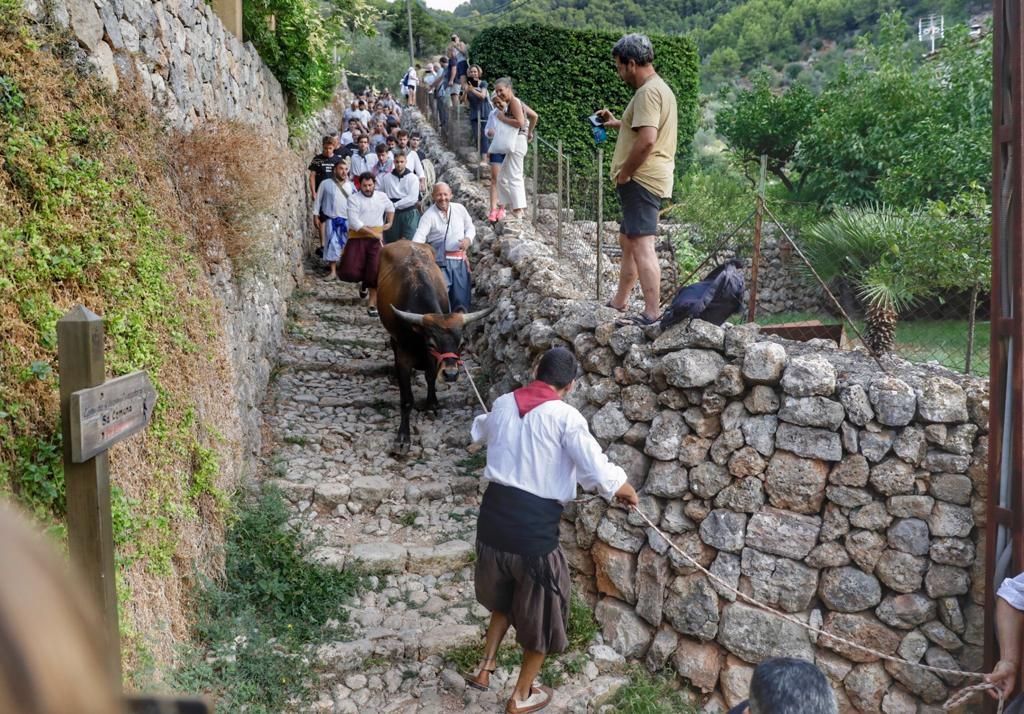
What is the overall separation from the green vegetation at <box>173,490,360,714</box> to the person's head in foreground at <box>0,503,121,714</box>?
153 inches

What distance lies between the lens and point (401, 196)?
458 inches

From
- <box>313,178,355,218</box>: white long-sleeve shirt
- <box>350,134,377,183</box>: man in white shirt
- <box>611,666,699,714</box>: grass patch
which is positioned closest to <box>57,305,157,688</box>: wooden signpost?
<box>611,666,699,714</box>: grass patch

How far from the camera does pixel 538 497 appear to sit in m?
4.40

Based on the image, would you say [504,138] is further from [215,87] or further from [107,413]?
[107,413]

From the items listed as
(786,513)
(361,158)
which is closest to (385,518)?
(786,513)

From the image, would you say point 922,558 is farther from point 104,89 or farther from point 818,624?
point 104,89

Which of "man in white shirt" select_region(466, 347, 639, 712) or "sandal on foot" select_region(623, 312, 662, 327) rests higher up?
"sandal on foot" select_region(623, 312, 662, 327)

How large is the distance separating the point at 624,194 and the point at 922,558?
3150mm

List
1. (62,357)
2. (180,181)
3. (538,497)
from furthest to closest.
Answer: (180,181) → (538,497) → (62,357)

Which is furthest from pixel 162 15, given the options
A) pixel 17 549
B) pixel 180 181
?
pixel 17 549

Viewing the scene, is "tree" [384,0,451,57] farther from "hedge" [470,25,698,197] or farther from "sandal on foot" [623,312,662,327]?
"sandal on foot" [623,312,662,327]

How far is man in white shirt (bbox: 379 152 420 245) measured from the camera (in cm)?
1144

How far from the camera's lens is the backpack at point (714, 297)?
579 cm

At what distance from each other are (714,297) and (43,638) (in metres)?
5.52
